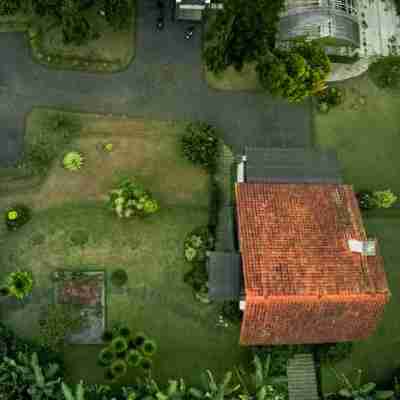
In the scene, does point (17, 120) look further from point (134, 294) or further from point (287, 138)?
point (287, 138)

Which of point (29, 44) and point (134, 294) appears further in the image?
point (29, 44)

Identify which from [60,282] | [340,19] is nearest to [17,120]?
[60,282]

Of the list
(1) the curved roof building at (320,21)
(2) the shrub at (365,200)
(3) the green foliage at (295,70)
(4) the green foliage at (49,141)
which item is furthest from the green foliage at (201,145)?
(2) the shrub at (365,200)

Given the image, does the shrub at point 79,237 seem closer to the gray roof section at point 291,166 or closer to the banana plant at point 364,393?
the gray roof section at point 291,166

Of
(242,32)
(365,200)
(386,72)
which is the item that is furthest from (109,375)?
(386,72)

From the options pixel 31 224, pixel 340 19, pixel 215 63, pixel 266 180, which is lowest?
pixel 31 224

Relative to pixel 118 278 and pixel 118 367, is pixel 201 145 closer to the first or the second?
pixel 118 278
